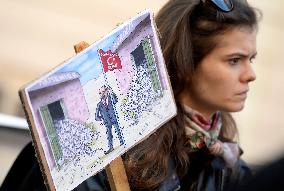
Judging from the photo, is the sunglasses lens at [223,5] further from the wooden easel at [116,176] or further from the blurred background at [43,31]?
the blurred background at [43,31]

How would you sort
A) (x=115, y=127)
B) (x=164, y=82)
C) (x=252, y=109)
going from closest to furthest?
(x=115, y=127), (x=164, y=82), (x=252, y=109)

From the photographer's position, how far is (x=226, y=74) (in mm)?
2340

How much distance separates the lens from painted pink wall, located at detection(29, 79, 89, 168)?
155 centimetres

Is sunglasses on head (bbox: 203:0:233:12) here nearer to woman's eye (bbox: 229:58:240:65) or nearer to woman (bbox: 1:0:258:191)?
woman (bbox: 1:0:258:191)

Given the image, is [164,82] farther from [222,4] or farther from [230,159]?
[230,159]

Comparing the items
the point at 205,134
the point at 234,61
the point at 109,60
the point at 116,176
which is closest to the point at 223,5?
the point at 234,61

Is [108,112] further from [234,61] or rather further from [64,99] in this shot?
[234,61]

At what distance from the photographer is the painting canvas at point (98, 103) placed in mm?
1580

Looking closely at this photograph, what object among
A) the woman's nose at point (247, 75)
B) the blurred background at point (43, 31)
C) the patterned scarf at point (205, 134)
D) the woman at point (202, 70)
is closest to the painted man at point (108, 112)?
the woman at point (202, 70)

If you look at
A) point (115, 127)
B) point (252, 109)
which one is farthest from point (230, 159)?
point (252, 109)

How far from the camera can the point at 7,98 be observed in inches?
185

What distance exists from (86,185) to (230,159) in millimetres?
680

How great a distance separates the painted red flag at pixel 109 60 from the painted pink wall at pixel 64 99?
11cm

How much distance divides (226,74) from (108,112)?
27.1 inches
